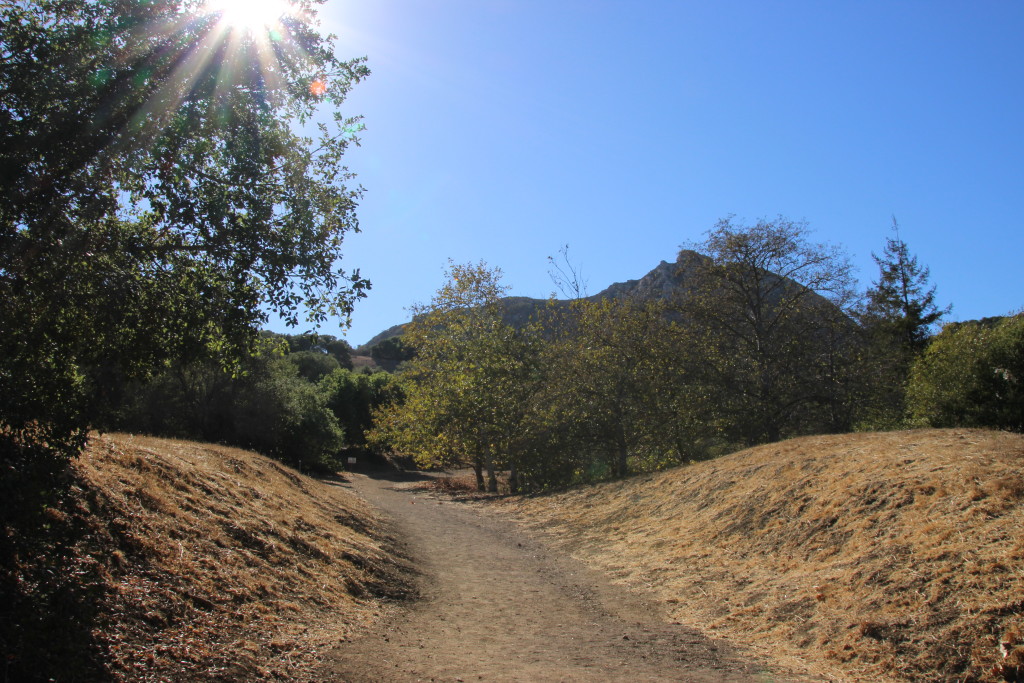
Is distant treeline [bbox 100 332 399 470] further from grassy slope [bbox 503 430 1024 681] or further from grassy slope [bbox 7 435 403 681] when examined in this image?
grassy slope [bbox 503 430 1024 681]

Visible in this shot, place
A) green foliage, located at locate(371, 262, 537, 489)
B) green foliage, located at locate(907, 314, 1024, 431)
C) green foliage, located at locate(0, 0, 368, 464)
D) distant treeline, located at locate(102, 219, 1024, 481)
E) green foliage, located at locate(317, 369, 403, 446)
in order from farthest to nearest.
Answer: green foliage, located at locate(317, 369, 403, 446)
green foliage, located at locate(371, 262, 537, 489)
distant treeline, located at locate(102, 219, 1024, 481)
green foliage, located at locate(907, 314, 1024, 431)
green foliage, located at locate(0, 0, 368, 464)

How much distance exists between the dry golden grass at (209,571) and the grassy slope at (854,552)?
4.74 meters

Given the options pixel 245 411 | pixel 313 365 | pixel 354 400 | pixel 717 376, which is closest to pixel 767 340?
pixel 717 376

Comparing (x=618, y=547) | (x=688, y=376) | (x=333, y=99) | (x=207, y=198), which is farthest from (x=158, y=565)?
(x=688, y=376)

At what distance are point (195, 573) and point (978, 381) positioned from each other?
15360mm

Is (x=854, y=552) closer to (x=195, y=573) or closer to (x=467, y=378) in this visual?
(x=195, y=573)

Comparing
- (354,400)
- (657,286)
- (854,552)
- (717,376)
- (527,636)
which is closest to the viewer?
(527,636)

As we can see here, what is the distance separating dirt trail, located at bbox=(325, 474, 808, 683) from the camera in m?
6.23

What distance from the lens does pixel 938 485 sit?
8.80 metres

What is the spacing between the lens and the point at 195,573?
7.04m

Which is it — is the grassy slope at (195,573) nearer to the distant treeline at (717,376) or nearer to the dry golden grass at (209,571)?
the dry golden grass at (209,571)

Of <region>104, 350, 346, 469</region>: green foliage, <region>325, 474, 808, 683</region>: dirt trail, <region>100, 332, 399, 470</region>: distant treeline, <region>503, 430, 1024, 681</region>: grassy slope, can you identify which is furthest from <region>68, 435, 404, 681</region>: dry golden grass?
<region>104, 350, 346, 469</region>: green foliage

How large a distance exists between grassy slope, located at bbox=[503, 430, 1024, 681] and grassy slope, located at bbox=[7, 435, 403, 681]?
185 inches

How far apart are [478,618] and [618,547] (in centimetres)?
535
